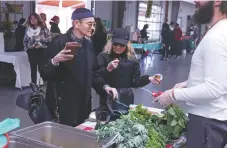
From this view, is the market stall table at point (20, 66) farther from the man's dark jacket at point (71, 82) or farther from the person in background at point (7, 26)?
the man's dark jacket at point (71, 82)

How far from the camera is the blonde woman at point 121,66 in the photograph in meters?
2.46

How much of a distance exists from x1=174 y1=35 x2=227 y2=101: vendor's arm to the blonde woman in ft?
3.52

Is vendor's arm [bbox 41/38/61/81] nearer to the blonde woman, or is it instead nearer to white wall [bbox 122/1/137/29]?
the blonde woman

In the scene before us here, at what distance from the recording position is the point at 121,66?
2.46 metres

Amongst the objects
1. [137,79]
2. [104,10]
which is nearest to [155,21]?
[104,10]

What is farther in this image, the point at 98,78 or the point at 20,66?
the point at 20,66

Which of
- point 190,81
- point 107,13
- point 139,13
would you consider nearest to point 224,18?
point 190,81

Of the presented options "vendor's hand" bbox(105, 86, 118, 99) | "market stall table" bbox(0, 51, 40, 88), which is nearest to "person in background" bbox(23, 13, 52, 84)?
"market stall table" bbox(0, 51, 40, 88)

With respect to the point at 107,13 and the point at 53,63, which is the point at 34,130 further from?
the point at 107,13

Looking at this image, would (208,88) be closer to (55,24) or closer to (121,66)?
(121,66)

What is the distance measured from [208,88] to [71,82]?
1.13 metres

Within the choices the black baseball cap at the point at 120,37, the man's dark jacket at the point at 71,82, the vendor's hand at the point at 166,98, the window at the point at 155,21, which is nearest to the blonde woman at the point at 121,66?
the black baseball cap at the point at 120,37

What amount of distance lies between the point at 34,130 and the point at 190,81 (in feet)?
2.55

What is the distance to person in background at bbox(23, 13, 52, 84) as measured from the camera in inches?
223
